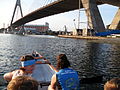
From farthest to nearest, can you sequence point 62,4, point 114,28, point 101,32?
1. point 62,4
2. point 114,28
3. point 101,32

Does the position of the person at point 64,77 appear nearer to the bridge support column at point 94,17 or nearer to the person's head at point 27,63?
the person's head at point 27,63

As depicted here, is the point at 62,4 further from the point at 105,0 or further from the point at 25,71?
the point at 25,71

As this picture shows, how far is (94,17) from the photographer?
68000 mm

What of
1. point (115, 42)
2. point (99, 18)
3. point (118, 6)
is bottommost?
point (115, 42)

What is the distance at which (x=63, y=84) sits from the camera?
6.09 m

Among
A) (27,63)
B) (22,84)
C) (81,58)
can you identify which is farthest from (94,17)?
(22,84)

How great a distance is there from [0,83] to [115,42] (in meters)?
52.7

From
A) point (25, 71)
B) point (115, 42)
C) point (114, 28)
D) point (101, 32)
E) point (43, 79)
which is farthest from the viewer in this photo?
point (114, 28)

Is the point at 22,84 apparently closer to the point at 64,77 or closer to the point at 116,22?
the point at 64,77

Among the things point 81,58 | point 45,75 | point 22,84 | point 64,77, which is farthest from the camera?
point 81,58

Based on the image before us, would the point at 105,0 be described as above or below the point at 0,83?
above

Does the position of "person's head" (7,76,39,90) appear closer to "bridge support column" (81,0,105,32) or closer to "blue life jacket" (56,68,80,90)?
"blue life jacket" (56,68,80,90)

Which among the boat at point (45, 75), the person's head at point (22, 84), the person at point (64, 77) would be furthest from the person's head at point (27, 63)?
the person's head at point (22, 84)

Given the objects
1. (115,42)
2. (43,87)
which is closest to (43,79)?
(43,87)
